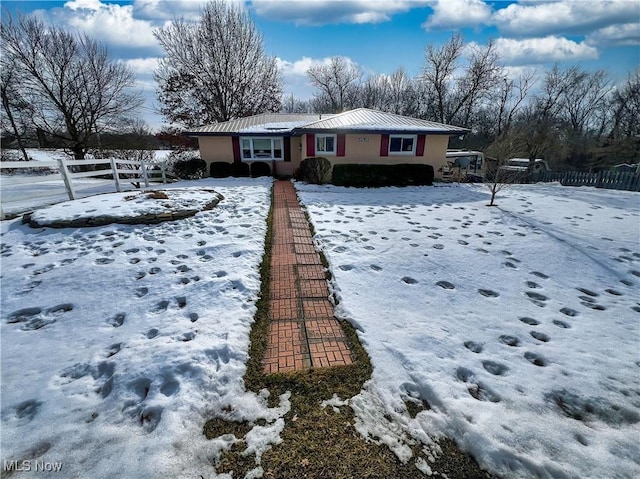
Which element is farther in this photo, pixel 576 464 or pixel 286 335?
pixel 286 335

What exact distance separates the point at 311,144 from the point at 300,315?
11.1 meters

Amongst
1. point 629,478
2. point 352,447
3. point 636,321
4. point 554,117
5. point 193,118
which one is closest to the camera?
point 629,478

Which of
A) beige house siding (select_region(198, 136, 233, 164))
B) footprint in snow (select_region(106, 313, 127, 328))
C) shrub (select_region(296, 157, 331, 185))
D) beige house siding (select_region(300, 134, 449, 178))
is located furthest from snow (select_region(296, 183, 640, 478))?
beige house siding (select_region(198, 136, 233, 164))

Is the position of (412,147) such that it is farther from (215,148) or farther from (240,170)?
(215,148)

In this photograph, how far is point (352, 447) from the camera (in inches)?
67.9

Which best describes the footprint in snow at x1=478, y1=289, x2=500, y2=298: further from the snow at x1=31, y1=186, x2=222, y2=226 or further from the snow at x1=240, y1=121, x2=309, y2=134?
the snow at x1=240, y1=121, x2=309, y2=134

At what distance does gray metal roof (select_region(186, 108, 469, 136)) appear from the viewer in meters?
12.4

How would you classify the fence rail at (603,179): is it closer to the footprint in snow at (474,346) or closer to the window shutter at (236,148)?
the footprint in snow at (474,346)

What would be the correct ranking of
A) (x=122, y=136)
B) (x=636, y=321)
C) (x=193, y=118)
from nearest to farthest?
(x=636, y=321), (x=122, y=136), (x=193, y=118)

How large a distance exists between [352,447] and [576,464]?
1.34 meters

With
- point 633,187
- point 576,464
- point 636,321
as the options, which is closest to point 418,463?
point 576,464

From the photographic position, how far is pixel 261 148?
14492 mm

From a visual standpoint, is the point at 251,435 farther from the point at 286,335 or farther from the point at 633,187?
the point at 633,187

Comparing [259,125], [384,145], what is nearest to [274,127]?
[259,125]
